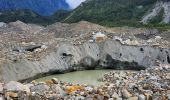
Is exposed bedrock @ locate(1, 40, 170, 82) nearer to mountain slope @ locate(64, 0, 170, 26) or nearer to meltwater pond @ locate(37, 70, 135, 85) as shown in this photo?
meltwater pond @ locate(37, 70, 135, 85)

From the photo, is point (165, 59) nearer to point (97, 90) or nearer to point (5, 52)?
point (5, 52)

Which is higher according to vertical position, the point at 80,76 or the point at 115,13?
the point at 115,13

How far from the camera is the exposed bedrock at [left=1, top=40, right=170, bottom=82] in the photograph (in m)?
31.8

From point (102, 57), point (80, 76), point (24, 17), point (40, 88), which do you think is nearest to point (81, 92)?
point (40, 88)

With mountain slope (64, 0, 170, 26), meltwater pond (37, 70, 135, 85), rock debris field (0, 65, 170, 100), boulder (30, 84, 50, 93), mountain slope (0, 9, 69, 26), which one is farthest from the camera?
mountain slope (0, 9, 69, 26)

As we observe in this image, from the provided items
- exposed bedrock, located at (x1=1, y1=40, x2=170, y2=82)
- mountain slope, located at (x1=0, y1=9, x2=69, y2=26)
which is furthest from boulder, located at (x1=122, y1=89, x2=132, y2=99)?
mountain slope, located at (x1=0, y1=9, x2=69, y2=26)

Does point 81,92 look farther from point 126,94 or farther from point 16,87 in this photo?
point 16,87

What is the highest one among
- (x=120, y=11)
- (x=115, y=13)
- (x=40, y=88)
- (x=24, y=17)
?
(x=120, y=11)

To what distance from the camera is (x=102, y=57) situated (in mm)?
34250

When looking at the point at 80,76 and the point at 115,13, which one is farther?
the point at 115,13

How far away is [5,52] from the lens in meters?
31.1

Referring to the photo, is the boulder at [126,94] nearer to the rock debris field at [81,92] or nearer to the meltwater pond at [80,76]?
the rock debris field at [81,92]

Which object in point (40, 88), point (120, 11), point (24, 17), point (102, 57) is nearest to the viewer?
point (40, 88)

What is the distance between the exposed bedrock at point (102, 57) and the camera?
3183 centimetres
